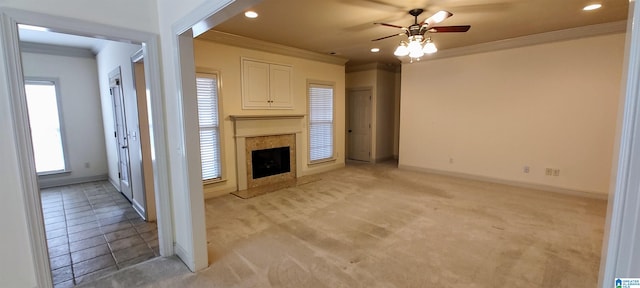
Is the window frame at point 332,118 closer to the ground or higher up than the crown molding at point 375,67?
closer to the ground

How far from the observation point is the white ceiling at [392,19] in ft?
10.2

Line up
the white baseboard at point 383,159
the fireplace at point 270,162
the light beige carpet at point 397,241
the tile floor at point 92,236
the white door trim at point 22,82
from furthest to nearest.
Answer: the white baseboard at point 383,159 < the fireplace at point 270,162 < the tile floor at point 92,236 < the light beige carpet at point 397,241 < the white door trim at point 22,82

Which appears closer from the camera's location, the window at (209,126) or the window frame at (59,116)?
the window at (209,126)

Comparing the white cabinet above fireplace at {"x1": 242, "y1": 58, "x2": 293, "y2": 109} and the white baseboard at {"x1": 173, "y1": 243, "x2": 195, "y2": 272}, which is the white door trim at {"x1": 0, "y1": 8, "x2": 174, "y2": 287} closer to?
the white baseboard at {"x1": 173, "y1": 243, "x2": 195, "y2": 272}

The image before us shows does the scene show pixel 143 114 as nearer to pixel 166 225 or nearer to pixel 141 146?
pixel 141 146

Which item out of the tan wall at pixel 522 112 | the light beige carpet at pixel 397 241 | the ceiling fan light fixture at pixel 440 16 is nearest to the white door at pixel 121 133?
the light beige carpet at pixel 397 241

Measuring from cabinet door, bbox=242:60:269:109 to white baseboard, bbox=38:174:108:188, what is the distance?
3.59 meters

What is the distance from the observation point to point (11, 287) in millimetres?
1860

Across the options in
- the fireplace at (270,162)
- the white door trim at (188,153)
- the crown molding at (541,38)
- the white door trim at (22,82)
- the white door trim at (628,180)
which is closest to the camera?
the white door trim at (628,180)

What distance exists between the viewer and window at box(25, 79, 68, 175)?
4984mm

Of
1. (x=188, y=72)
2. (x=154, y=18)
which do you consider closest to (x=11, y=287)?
(x=188, y=72)

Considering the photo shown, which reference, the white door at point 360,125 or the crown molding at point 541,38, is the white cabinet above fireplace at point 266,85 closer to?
the white door at point 360,125

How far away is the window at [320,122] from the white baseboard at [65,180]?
4368mm

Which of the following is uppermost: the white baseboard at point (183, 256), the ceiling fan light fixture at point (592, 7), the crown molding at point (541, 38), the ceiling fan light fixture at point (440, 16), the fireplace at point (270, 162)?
the ceiling fan light fixture at point (592, 7)
